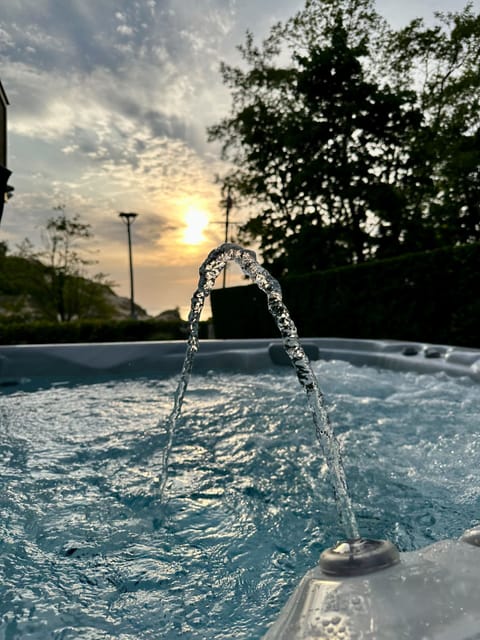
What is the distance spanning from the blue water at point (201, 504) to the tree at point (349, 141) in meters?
9.48

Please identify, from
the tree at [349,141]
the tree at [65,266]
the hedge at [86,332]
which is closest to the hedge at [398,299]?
the hedge at [86,332]

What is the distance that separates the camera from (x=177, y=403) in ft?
7.75

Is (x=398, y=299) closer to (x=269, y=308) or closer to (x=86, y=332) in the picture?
(x=269, y=308)

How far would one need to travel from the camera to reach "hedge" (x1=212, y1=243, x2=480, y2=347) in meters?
6.05

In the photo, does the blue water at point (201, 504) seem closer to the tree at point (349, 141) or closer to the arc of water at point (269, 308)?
the arc of water at point (269, 308)

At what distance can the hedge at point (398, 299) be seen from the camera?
6.05 metres

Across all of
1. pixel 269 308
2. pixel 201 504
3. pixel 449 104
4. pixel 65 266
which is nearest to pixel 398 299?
pixel 269 308

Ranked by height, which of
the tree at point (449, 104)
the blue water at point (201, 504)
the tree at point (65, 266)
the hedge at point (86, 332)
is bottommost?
the blue water at point (201, 504)

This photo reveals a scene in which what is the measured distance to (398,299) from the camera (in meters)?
6.93

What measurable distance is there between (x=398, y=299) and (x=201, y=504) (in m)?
5.78

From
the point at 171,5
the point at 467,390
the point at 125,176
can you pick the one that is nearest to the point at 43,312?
the point at 125,176

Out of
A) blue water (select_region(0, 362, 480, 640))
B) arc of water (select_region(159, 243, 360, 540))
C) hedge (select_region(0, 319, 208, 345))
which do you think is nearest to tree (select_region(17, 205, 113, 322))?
hedge (select_region(0, 319, 208, 345))

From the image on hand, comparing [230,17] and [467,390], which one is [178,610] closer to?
[467,390]

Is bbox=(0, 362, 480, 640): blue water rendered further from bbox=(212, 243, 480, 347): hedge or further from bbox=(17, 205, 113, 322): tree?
bbox=(17, 205, 113, 322): tree
